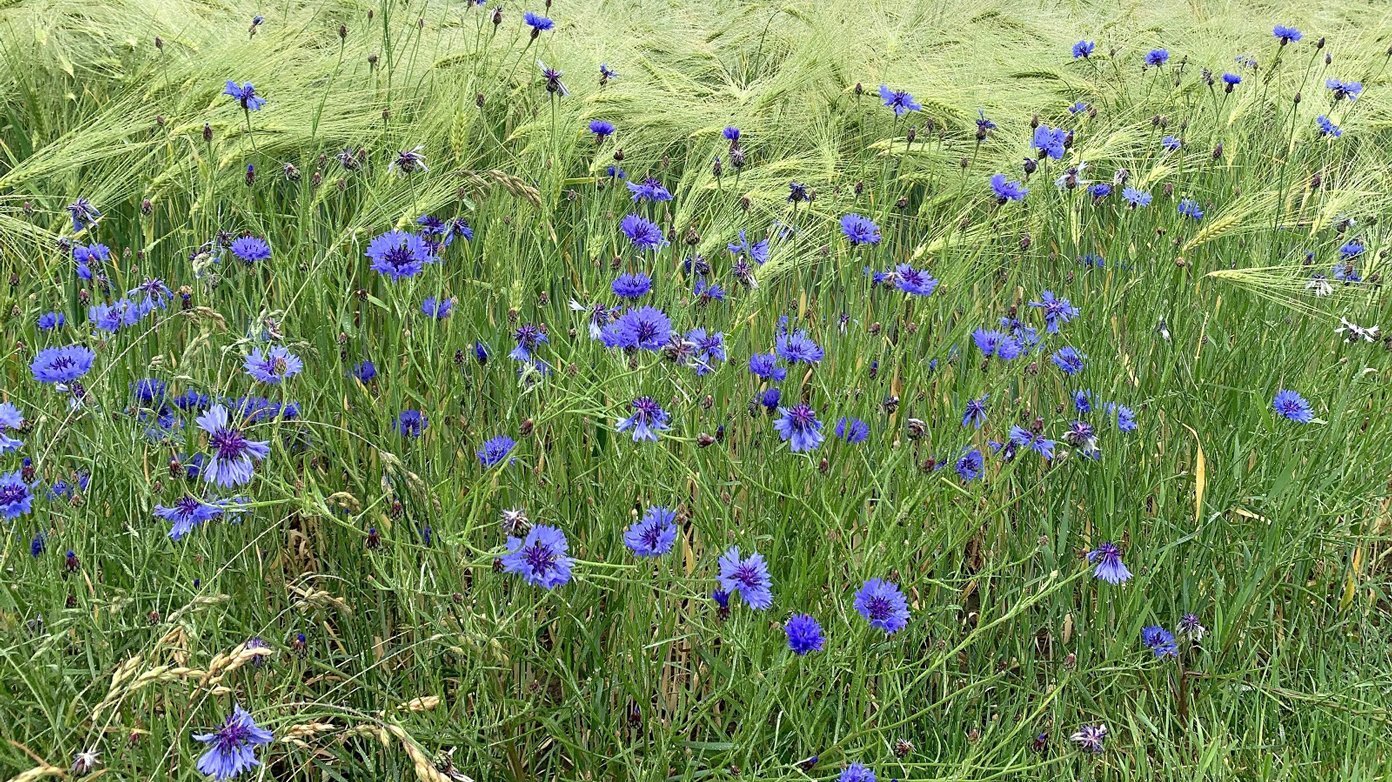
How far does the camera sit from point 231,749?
3.28 ft

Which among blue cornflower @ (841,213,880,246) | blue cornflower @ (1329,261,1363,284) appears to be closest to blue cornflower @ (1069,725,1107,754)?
blue cornflower @ (841,213,880,246)

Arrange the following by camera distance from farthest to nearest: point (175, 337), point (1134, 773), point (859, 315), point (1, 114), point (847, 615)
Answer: point (1, 114), point (175, 337), point (859, 315), point (1134, 773), point (847, 615)

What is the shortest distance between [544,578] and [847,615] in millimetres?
373

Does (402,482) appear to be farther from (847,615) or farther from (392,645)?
(847,615)

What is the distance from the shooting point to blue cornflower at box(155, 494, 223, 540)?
1160 mm

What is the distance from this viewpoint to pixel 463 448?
1468mm

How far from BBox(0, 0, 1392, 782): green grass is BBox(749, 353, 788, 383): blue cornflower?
7 cm

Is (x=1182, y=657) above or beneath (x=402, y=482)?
beneath

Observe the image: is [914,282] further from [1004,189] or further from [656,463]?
[656,463]

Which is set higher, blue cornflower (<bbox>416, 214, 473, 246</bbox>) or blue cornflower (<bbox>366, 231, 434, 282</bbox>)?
blue cornflower (<bbox>366, 231, 434, 282</bbox>)

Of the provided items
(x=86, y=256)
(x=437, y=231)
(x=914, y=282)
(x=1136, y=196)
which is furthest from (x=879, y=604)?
(x=86, y=256)

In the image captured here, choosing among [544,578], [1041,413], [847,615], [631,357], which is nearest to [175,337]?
[631,357]

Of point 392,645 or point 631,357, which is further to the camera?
point 392,645

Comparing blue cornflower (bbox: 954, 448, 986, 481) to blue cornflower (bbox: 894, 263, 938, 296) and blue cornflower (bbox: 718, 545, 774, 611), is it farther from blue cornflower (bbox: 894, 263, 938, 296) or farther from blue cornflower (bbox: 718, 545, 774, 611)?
blue cornflower (bbox: 718, 545, 774, 611)
